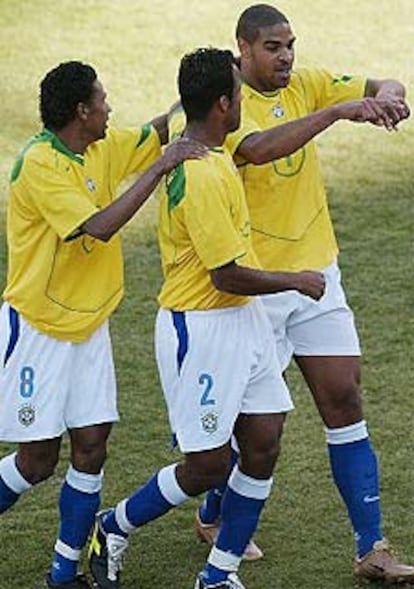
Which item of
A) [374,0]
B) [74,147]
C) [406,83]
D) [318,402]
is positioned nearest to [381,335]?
[318,402]

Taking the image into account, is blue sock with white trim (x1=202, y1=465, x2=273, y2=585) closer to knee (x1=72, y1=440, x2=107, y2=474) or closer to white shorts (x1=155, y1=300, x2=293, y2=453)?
white shorts (x1=155, y1=300, x2=293, y2=453)

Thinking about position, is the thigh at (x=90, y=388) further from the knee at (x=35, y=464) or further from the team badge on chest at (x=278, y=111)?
the team badge on chest at (x=278, y=111)

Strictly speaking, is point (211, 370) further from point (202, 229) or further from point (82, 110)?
point (82, 110)

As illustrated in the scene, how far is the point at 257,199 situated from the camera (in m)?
6.76

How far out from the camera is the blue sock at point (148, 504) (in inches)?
262

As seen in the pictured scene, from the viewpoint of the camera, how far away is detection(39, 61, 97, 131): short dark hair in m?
6.49

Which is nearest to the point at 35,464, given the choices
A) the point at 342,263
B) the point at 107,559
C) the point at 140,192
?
the point at 107,559

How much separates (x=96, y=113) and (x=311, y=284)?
95 cm

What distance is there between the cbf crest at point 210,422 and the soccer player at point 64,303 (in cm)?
40

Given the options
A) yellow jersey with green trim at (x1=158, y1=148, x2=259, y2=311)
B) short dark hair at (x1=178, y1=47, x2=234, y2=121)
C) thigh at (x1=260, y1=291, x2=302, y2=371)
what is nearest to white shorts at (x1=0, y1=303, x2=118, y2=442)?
yellow jersey with green trim at (x1=158, y1=148, x2=259, y2=311)

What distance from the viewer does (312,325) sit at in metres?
6.86

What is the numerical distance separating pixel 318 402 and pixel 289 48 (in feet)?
4.11

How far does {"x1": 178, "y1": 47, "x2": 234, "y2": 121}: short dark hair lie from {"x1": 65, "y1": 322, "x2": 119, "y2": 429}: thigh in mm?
928

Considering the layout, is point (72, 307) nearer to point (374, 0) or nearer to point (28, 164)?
point (28, 164)
